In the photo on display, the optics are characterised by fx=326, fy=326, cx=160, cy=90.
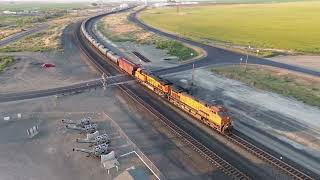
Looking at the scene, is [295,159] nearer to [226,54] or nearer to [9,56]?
[226,54]

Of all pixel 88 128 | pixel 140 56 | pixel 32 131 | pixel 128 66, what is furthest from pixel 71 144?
pixel 140 56

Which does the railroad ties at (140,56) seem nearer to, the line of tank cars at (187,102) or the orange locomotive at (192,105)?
the line of tank cars at (187,102)

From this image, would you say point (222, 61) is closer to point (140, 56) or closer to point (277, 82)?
point (277, 82)

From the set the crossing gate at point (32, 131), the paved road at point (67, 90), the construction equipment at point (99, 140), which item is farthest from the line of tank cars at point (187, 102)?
the crossing gate at point (32, 131)

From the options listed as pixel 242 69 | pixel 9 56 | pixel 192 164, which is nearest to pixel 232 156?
pixel 192 164

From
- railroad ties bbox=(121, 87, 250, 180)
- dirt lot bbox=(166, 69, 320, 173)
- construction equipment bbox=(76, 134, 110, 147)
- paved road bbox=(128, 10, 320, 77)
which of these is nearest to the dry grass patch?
paved road bbox=(128, 10, 320, 77)

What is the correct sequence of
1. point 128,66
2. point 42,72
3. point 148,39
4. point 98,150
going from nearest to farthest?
point 98,150
point 128,66
point 42,72
point 148,39

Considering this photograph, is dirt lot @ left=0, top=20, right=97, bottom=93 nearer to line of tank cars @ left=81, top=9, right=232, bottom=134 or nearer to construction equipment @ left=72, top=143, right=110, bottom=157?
line of tank cars @ left=81, top=9, right=232, bottom=134
